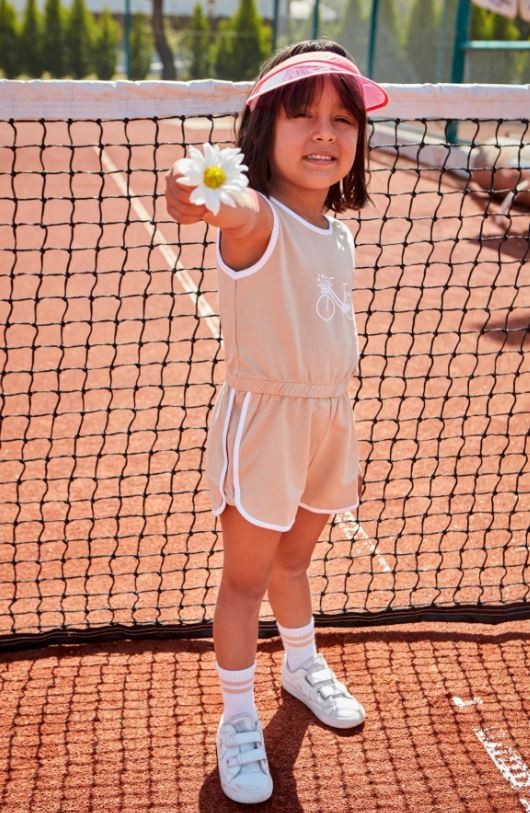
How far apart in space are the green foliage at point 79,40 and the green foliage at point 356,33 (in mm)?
11853

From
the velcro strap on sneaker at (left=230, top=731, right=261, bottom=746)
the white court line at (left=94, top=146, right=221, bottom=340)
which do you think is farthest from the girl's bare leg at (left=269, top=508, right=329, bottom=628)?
the white court line at (left=94, top=146, right=221, bottom=340)

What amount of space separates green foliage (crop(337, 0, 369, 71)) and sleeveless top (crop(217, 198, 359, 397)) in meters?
16.6

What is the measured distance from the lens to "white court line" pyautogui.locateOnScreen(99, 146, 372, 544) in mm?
3859

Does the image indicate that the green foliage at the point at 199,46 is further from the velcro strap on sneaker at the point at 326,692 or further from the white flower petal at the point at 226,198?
the white flower petal at the point at 226,198

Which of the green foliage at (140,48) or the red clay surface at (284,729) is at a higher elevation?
the red clay surface at (284,729)

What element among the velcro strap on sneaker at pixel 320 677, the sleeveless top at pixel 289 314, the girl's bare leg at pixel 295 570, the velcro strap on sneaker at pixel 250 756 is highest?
the sleeveless top at pixel 289 314

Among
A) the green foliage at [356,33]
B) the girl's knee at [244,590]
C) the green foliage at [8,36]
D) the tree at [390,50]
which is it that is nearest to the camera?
the girl's knee at [244,590]

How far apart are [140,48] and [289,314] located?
2943cm

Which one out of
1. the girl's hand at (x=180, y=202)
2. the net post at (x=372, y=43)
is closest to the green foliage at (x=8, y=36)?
the net post at (x=372, y=43)

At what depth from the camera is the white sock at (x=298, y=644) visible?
291cm

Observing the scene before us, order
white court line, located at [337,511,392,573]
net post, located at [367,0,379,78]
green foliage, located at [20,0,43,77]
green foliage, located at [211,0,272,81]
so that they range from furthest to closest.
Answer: green foliage, located at [20,0,43,77], green foliage, located at [211,0,272,81], net post, located at [367,0,379,78], white court line, located at [337,511,392,573]

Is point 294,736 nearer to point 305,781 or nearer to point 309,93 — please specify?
point 305,781

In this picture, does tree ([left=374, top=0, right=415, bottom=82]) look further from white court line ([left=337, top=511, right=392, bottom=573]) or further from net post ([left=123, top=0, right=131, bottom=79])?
white court line ([left=337, top=511, right=392, bottom=573])

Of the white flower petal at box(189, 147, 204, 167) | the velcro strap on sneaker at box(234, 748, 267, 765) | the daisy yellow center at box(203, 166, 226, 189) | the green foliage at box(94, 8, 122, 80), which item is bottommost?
the green foliage at box(94, 8, 122, 80)
